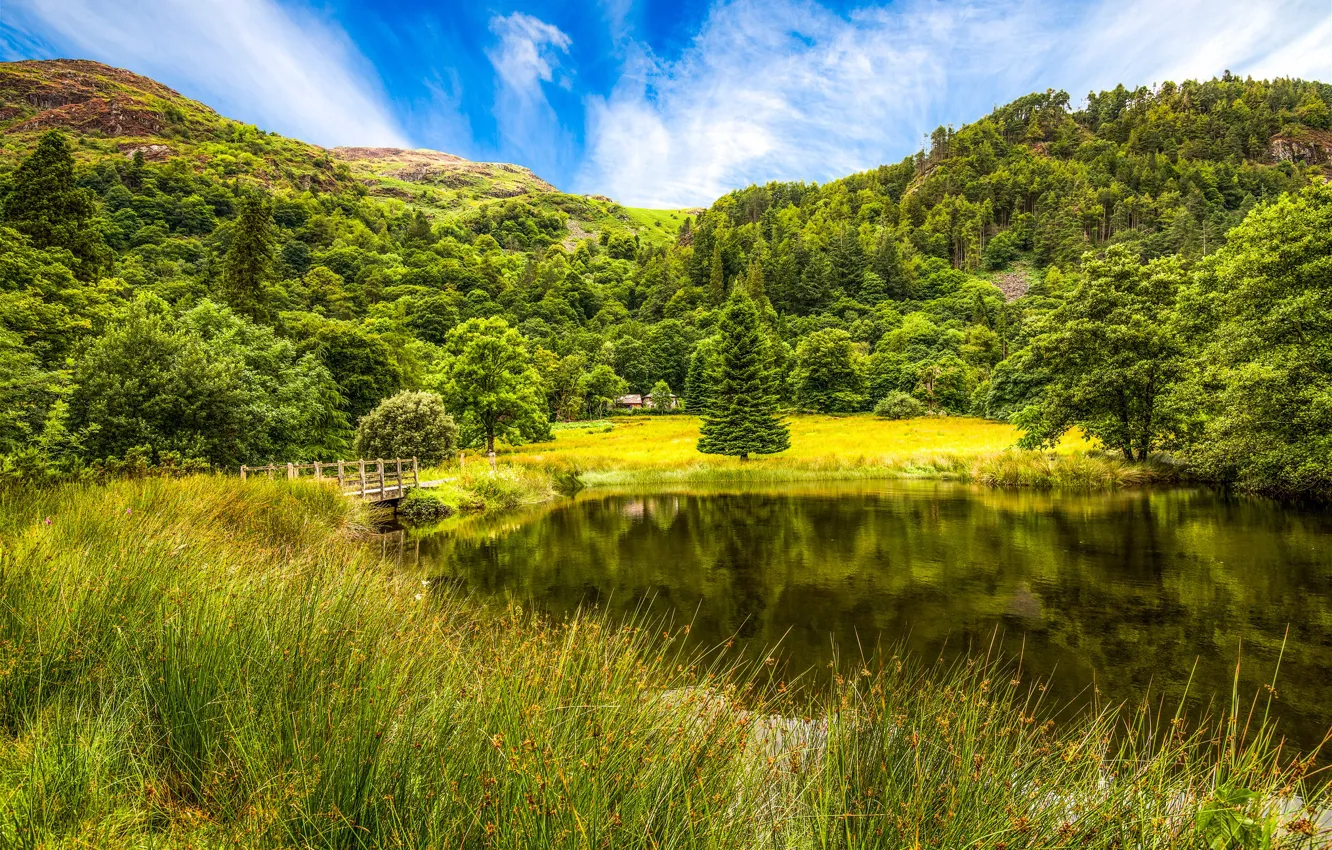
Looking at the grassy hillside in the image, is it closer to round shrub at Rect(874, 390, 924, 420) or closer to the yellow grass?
the yellow grass

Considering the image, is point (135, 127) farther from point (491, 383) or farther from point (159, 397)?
point (159, 397)

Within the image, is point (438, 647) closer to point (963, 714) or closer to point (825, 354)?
point (963, 714)

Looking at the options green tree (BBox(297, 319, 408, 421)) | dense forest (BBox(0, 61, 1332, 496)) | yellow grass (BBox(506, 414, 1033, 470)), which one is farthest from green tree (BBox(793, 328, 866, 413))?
green tree (BBox(297, 319, 408, 421))

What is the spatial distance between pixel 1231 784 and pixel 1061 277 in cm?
10466

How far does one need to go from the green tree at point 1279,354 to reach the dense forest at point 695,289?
3.9 inches

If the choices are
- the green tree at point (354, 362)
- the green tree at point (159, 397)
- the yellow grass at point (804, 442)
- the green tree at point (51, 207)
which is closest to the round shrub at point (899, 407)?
the yellow grass at point (804, 442)

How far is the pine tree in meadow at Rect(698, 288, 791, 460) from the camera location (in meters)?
35.5

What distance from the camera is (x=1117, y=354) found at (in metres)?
25.2

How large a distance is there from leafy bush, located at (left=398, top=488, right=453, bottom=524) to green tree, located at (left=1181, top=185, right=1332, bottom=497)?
84.9 ft

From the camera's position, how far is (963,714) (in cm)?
332

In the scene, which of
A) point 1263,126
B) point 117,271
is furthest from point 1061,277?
point 117,271

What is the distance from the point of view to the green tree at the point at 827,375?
6681 cm

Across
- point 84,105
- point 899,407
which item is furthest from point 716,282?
point 84,105

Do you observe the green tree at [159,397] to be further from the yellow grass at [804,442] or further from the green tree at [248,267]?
the yellow grass at [804,442]
